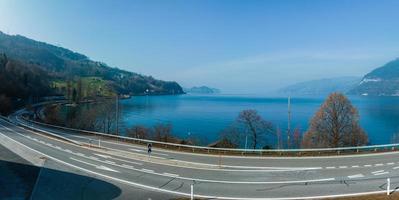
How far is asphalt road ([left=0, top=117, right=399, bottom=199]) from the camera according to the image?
2081cm

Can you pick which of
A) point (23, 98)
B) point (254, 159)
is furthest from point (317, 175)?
point (23, 98)

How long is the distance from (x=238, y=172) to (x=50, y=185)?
11.5 metres

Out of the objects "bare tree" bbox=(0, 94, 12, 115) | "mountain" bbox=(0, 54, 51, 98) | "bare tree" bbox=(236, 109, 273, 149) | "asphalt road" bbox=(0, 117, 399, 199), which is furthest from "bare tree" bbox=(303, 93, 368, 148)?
"mountain" bbox=(0, 54, 51, 98)

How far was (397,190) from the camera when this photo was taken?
1941 cm

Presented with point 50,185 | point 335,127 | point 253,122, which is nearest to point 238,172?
point 50,185

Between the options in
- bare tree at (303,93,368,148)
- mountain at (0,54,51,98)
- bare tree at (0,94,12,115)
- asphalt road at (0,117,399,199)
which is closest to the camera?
asphalt road at (0,117,399,199)

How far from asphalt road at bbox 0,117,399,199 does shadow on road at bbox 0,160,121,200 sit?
1381 mm

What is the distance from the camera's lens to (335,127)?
5550cm

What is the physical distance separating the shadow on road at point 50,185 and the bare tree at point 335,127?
3785cm

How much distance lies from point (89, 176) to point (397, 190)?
17582 millimetres

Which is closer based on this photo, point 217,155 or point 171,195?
point 171,195

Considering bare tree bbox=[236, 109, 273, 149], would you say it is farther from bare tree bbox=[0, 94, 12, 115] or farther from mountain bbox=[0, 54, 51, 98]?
mountain bbox=[0, 54, 51, 98]

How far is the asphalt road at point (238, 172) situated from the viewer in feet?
68.3

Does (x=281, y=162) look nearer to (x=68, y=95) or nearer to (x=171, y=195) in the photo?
(x=171, y=195)
